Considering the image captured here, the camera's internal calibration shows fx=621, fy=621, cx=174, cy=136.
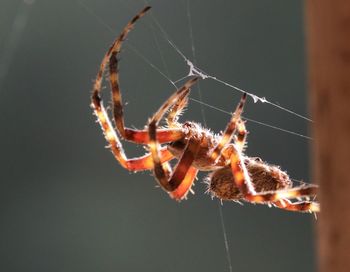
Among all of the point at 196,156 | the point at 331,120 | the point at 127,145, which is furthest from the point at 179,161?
the point at 127,145

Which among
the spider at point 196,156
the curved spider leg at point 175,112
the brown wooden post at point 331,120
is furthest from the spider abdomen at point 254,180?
the brown wooden post at point 331,120

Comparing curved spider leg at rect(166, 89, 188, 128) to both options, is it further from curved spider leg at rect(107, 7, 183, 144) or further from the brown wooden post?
the brown wooden post

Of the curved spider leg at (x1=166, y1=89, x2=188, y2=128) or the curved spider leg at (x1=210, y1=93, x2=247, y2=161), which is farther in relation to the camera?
the curved spider leg at (x1=166, y1=89, x2=188, y2=128)

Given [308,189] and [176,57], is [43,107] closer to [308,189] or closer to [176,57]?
[176,57]

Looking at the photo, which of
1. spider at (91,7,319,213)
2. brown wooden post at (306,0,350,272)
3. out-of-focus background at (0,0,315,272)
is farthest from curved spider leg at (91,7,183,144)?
out-of-focus background at (0,0,315,272)

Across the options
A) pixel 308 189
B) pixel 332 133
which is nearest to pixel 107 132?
pixel 308 189

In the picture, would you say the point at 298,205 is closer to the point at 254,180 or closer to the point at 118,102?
the point at 254,180

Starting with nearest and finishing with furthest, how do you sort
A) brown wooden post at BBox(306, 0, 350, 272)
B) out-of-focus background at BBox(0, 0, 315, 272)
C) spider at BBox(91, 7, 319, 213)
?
brown wooden post at BBox(306, 0, 350, 272) → spider at BBox(91, 7, 319, 213) → out-of-focus background at BBox(0, 0, 315, 272)

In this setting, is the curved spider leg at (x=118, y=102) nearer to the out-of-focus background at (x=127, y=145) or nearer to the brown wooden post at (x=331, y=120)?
the brown wooden post at (x=331, y=120)
